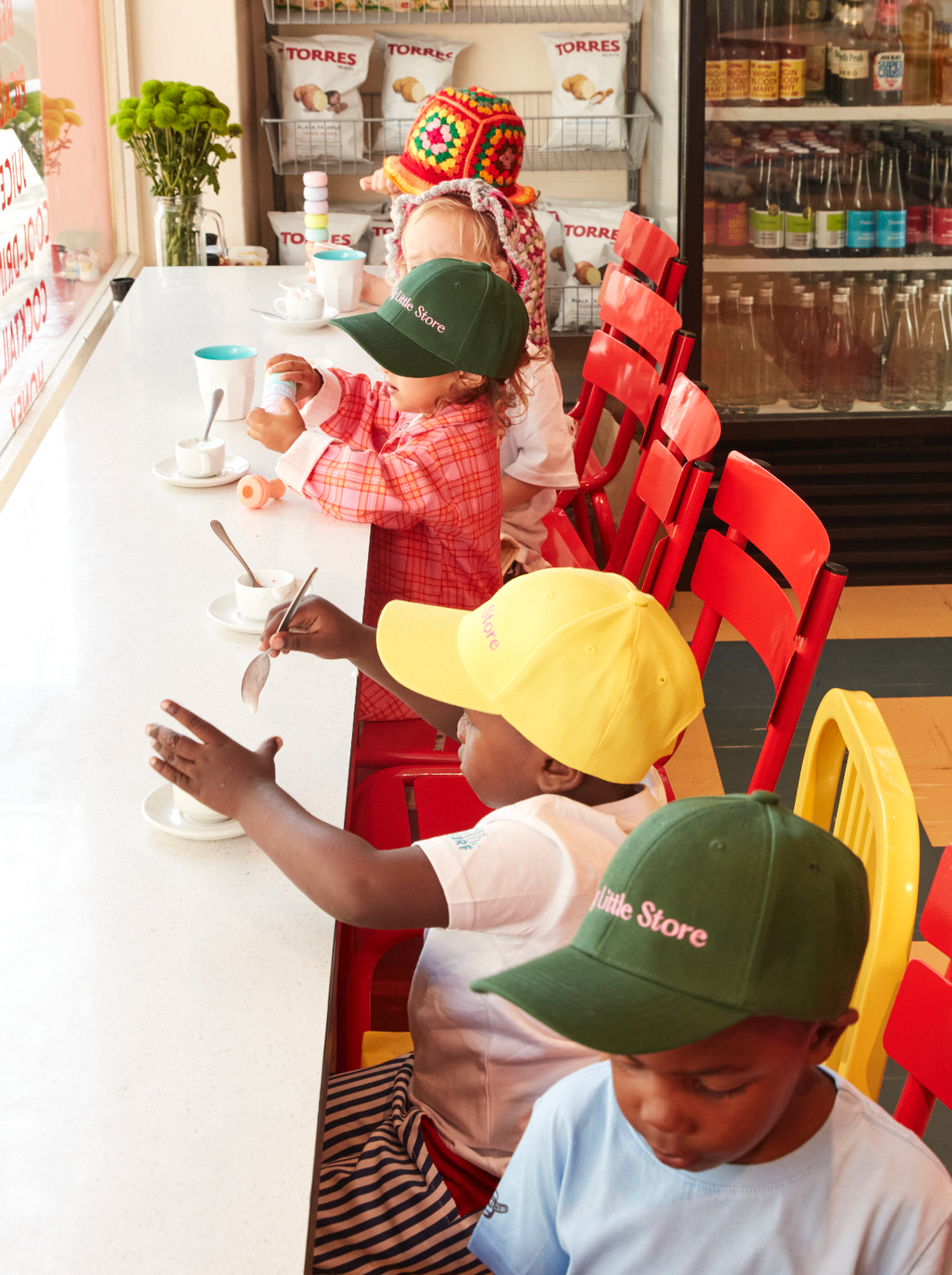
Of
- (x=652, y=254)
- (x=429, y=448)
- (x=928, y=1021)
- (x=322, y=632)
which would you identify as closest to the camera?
(x=928, y=1021)

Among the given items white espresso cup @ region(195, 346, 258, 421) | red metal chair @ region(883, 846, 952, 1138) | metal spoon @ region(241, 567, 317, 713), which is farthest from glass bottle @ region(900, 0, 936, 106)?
red metal chair @ region(883, 846, 952, 1138)

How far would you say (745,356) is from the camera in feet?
12.3

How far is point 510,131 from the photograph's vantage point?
8.11ft

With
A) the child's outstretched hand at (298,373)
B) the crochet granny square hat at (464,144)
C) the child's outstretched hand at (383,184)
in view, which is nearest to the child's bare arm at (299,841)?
the child's outstretched hand at (298,373)

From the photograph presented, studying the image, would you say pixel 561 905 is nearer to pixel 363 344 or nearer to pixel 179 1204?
pixel 179 1204

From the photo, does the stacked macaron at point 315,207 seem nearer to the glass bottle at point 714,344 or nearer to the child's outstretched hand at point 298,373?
the child's outstretched hand at point 298,373

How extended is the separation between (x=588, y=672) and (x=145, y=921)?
389mm

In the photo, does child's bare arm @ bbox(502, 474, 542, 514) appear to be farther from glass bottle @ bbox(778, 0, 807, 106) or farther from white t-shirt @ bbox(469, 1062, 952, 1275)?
glass bottle @ bbox(778, 0, 807, 106)

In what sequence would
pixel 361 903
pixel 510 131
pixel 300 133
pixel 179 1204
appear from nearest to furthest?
pixel 179 1204, pixel 361 903, pixel 510 131, pixel 300 133

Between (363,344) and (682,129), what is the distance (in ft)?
6.23

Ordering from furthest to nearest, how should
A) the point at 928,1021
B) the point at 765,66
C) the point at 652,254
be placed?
the point at 765,66
the point at 652,254
the point at 928,1021

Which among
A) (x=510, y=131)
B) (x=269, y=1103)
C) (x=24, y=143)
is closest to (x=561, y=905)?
(x=269, y=1103)

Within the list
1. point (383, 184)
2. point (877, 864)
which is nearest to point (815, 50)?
point (383, 184)

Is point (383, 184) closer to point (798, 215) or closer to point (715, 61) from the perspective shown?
point (715, 61)
